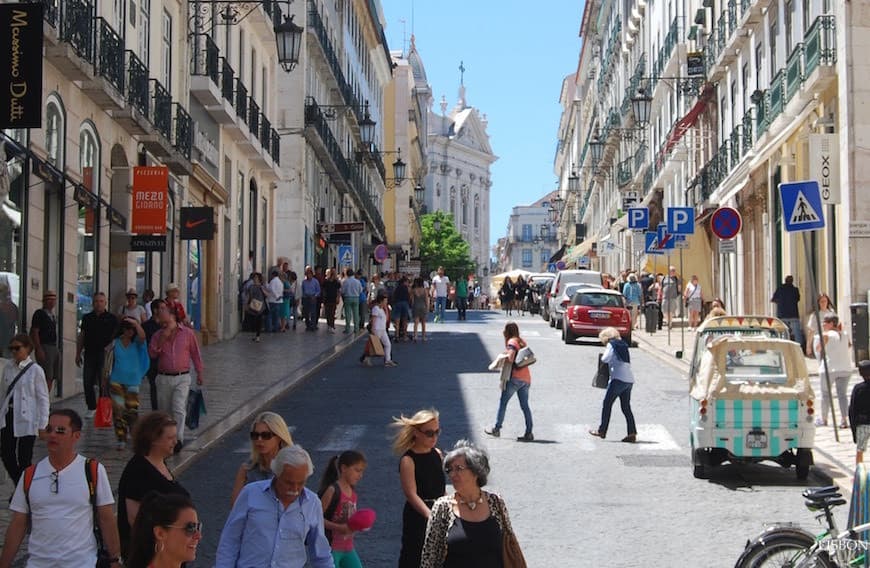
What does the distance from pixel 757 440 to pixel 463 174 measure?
517 ft

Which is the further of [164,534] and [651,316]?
[651,316]

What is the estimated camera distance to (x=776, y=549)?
7.86 m

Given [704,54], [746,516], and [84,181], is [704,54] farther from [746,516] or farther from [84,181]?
[746,516]

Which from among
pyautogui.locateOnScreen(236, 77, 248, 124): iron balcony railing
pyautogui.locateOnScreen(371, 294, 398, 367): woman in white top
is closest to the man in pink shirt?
pyautogui.locateOnScreen(371, 294, 398, 367): woman in white top

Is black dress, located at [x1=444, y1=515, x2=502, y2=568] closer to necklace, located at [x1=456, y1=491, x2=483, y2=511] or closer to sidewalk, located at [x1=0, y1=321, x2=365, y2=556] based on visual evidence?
necklace, located at [x1=456, y1=491, x2=483, y2=511]

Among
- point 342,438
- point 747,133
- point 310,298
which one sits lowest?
point 342,438

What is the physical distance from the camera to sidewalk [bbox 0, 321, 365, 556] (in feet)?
48.2

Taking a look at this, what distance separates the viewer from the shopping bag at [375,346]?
2603 centimetres

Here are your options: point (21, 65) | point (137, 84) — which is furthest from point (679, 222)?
point (21, 65)

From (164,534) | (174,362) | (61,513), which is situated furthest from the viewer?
(174,362)

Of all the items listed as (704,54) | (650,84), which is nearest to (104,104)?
(704,54)

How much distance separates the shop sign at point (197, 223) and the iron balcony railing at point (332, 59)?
19.5 metres

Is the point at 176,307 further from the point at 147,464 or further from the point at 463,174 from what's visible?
the point at 463,174

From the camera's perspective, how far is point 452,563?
6.25m
